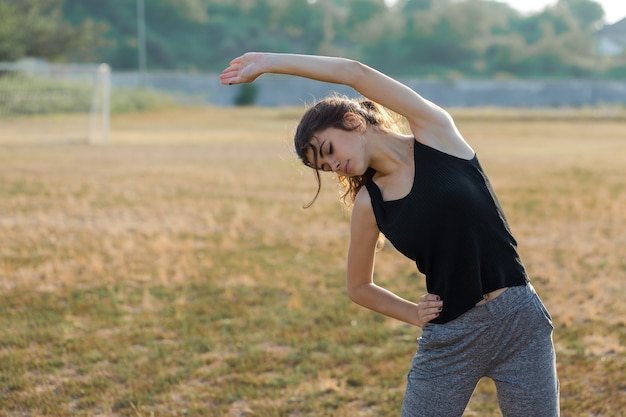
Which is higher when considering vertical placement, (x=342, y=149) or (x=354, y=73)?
(x=354, y=73)

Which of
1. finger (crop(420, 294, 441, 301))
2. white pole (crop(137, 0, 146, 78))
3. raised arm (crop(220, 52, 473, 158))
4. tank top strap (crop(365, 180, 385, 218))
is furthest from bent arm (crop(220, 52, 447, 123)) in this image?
white pole (crop(137, 0, 146, 78))

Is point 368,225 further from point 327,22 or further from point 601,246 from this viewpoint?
point 327,22

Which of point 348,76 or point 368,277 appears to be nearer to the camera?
point 348,76

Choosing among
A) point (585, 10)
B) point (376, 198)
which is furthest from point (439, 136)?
point (585, 10)

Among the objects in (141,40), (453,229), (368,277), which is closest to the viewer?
(453,229)

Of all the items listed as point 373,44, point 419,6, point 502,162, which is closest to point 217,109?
point 502,162

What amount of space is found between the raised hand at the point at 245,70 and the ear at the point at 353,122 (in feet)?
0.92

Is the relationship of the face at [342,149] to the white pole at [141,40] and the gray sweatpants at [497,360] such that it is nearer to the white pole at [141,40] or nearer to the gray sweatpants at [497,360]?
the gray sweatpants at [497,360]

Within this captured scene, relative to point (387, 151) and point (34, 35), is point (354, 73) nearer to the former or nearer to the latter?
point (387, 151)

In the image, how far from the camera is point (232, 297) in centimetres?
564

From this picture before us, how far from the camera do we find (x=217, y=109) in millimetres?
41312

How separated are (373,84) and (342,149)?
210 millimetres

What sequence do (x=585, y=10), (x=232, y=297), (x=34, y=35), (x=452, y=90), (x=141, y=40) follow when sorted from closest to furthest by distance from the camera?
(x=232, y=297)
(x=34, y=35)
(x=452, y=90)
(x=141, y=40)
(x=585, y=10)

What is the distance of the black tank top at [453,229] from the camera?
2.29m
